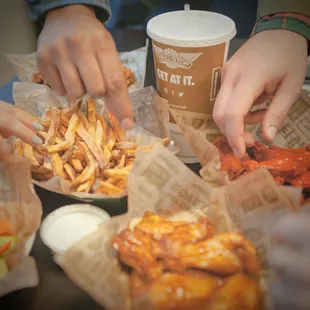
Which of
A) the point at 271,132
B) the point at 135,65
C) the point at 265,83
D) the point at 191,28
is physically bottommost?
the point at 135,65

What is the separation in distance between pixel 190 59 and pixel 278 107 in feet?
1.01

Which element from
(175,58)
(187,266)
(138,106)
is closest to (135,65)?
(138,106)

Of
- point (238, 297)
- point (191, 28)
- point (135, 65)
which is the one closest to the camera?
point (238, 297)

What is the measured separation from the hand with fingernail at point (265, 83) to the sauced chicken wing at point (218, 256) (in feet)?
1.29

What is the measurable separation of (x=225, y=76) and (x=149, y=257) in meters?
0.66

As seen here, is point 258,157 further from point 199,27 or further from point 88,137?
point 88,137

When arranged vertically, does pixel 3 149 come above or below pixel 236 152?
above

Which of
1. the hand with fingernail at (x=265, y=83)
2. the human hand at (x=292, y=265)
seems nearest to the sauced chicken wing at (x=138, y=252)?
the human hand at (x=292, y=265)

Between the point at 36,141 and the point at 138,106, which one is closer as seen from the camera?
the point at 36,141

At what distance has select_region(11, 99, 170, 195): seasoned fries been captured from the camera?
1.17 metres

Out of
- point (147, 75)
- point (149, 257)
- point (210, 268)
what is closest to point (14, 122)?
point (149, 257)

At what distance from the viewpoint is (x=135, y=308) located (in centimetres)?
69

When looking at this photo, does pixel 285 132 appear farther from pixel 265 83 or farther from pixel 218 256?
pixel 218 256

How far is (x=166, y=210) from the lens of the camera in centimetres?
96
